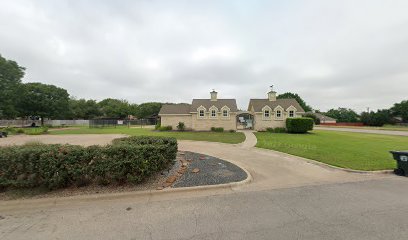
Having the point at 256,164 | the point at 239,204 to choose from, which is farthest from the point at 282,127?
the point at 239,204

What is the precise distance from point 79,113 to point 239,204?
238ft

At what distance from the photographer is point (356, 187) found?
5660mm

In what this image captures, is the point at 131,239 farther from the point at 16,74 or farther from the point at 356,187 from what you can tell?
the point at 16,74

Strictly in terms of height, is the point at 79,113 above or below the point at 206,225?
above

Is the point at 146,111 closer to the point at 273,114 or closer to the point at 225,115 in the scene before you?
the point at 225,115

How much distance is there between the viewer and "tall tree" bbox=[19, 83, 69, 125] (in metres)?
42.7

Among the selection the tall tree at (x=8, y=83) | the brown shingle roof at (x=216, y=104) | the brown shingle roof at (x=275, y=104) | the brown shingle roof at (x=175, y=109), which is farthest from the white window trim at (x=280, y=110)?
the tall tree at (x=8, y=83)

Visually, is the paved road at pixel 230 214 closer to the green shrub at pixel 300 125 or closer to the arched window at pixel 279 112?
the green shrub at pixel 300 125

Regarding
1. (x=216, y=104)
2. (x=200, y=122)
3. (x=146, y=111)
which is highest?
(x=146, y=111)

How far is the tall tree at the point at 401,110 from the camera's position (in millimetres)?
60250

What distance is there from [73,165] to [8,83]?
153 feet

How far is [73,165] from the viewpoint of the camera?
16.1 ft

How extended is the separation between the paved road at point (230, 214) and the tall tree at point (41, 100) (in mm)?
50306


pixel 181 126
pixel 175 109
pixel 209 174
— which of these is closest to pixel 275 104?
pixel 181 126
